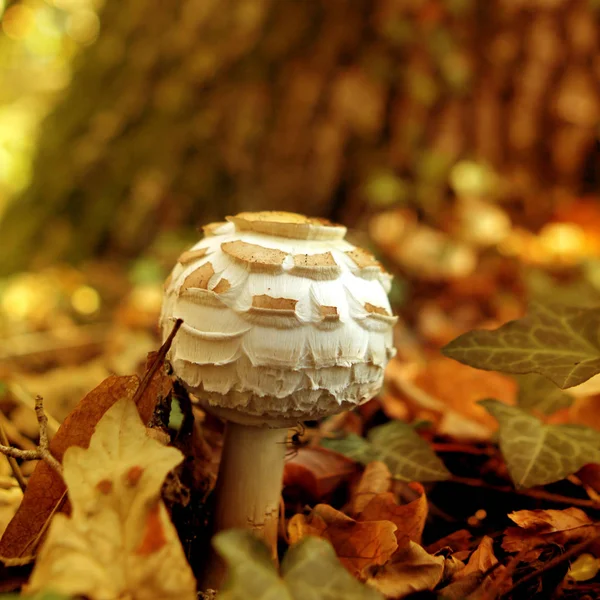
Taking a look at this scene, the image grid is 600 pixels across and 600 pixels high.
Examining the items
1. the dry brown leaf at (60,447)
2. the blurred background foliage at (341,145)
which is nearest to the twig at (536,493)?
the dry brown leaf at (60,447)

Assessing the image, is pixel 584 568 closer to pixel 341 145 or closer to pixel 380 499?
pixel 380 499

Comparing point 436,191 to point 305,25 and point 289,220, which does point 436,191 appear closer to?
point 305,25

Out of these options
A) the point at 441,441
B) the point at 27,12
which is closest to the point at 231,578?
the point at 441,441

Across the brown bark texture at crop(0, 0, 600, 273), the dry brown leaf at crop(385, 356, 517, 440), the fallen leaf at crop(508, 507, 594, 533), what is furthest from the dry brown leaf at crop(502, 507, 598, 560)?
the brown bark texture at crop(0, 0, 600, 273)

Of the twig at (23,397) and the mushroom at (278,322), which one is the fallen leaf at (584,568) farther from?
the twig at (23,397)

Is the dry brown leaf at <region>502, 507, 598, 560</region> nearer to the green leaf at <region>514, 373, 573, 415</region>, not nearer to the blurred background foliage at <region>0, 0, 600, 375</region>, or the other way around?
the green leaf at <region>514, 373, 573, 415</region>

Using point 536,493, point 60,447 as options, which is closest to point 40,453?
point 60,447
